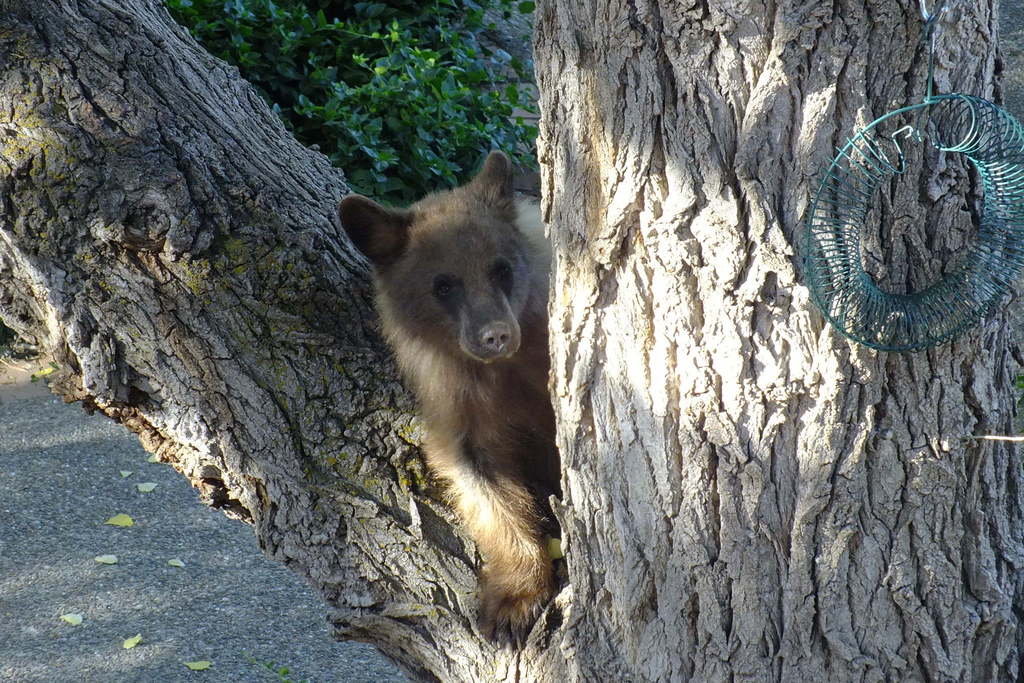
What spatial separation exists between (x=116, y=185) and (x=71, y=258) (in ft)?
0.86

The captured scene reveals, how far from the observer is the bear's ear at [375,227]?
3729 millimetres

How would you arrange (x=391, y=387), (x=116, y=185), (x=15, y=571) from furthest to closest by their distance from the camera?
1. (x=15, y=571)
2. (x=391, y=387)
3. (x=116, y=185)

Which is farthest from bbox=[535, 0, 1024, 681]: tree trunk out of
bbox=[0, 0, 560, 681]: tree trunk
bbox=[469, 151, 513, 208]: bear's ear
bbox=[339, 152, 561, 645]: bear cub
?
bbox=[469, 151, 513, 208]: bear's ear

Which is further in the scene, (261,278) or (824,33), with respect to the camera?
(261,278)

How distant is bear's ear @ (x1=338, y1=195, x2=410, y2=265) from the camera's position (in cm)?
373

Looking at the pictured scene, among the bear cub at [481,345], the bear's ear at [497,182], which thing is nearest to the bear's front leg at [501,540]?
the bear cub at [481,345]

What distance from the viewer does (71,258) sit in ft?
10.5

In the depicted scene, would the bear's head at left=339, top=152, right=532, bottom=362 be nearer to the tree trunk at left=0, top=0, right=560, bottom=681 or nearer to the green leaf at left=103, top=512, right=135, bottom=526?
the tree trunk at left=0, top=0, right=560, bottom=681

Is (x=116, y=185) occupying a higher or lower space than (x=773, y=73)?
lower

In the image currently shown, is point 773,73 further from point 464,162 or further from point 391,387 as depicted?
point 464,162

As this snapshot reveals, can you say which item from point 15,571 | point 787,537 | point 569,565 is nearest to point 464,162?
point 15,571

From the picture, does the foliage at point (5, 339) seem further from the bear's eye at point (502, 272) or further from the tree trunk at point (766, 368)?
the tree trunk at point (766, 368)

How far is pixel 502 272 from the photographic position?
13.2 feet

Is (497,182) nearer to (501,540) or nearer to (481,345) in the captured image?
(481,345)
